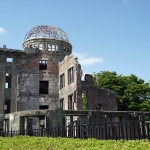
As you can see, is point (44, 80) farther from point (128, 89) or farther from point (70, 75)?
point (128, 89)

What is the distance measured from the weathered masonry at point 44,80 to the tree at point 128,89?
7.36 metres

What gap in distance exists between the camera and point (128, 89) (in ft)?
122

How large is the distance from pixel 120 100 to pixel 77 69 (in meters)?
13.5

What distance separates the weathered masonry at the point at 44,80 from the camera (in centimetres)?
2738

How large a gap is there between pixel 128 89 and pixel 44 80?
1440 cm

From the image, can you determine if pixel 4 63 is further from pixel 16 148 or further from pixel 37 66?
pixel 16 148

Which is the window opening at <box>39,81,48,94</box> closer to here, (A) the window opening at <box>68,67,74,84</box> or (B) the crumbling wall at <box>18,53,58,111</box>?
(B) the crumbling wall at <box>18,53,58,111</box>

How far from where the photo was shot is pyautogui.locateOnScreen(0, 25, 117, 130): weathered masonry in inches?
1078

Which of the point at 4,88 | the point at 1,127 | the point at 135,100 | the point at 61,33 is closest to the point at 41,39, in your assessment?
the point at 61,33

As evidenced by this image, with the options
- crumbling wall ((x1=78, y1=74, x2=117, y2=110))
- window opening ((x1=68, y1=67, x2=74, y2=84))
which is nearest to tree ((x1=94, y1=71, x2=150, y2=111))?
crumbling wall ((x1=78, y1=74, x2=117, y2=110))

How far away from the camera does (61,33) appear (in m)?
34.4

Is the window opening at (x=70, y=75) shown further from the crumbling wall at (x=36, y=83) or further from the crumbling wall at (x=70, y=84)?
the crumbling wall at (x=36, y=83)

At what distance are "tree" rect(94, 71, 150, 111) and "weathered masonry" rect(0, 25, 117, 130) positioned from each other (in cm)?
736

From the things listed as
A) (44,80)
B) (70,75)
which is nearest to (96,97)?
(70,75)
